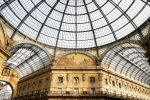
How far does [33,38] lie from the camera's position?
41.5 metres

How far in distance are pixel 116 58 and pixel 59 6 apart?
70.2ft

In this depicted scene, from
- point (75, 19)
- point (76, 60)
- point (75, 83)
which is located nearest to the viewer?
point (75, 19)

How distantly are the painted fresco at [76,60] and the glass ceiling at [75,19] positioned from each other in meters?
2.63

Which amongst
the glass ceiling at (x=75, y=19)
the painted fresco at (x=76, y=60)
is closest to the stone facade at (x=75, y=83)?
the painted fresco at (x=76, y=60)

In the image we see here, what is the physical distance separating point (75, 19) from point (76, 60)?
10880 millimetres

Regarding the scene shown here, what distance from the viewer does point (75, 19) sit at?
41.4 metres

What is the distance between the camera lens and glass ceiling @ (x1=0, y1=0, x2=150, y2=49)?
35219 millimetres

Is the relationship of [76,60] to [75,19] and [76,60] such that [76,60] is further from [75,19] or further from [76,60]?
[75,19]

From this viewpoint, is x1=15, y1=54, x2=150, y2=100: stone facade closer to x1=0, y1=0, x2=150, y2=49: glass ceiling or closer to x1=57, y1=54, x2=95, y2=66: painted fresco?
x1=57, y1=54, x2=95, y2=66: painted fresco

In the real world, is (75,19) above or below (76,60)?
above

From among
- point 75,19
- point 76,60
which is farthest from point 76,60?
point 75,19

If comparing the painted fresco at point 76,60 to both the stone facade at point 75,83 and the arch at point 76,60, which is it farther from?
the stone facade at point 75,83

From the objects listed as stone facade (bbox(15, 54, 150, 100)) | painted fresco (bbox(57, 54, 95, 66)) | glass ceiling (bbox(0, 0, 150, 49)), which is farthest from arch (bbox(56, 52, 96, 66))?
glass ceiling (bbox(0, 0, 150, 49))

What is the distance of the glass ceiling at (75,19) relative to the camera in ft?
116
